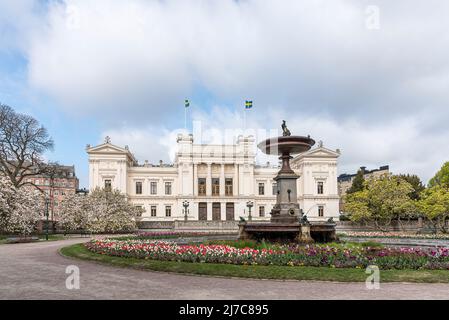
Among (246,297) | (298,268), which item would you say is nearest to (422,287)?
(298,268)

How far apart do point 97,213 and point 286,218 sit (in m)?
26.2

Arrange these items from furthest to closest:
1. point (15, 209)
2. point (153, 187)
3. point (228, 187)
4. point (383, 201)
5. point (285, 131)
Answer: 1. point (228, 187)
2. point (153, 187)
3. point (383, 201)
4. point (15, 209)
5. point (285, 131)

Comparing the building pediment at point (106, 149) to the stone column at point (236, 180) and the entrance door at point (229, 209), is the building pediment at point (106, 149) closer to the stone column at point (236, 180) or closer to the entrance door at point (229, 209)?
the stone column at point (236, 180)

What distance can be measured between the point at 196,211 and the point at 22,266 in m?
47.2

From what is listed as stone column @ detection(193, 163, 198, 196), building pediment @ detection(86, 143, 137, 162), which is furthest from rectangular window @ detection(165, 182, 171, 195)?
building pediment @ detection(86, 143, 137, 162)

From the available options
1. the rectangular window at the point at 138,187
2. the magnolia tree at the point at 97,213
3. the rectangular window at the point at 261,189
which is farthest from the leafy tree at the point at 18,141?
the rectangular window at the point at 261,189

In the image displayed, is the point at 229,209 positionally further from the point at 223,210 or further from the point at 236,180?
the point at 236,180

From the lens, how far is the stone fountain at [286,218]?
19000mm

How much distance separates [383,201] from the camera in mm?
43062

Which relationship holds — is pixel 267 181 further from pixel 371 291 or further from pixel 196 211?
pixel 371 291

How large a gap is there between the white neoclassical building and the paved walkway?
49.8 meters

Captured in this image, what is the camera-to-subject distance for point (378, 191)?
43.5 metres

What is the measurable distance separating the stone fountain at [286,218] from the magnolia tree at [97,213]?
944 inches

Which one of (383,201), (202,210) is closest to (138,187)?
(202,210)
